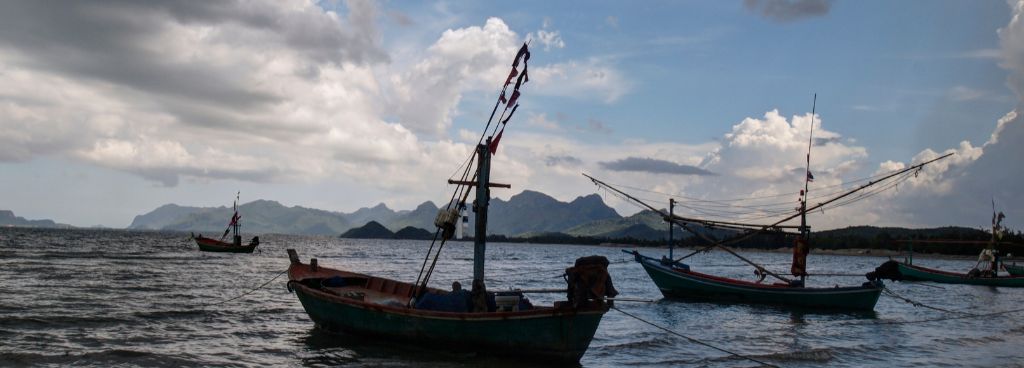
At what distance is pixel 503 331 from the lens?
53.0 ft

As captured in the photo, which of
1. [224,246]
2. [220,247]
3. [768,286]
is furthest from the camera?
[220,247]

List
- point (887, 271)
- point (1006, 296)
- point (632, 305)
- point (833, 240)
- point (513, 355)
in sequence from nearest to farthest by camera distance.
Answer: point (513, 355), point (632, 305), point (1006, 296), point (887, 271), point (833, 240)

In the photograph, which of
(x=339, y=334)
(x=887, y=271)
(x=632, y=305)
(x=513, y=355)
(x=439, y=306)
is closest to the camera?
(x=513, y=355)

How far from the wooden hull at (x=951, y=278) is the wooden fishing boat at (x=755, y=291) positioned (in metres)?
25.8

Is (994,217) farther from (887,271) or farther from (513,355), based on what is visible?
(513,355)

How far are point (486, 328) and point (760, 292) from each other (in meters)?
20.7

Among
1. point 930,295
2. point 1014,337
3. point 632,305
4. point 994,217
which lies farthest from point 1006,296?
point 632,305

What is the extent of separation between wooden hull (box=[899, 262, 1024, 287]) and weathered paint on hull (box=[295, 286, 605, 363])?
155 ft

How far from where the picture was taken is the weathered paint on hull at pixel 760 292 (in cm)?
3092

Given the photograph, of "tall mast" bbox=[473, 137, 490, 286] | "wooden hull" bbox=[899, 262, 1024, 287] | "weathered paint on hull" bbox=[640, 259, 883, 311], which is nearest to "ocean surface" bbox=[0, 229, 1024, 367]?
"weathered paint on hull" bbox=[640, 259, 883, 311]

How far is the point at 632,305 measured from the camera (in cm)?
3378

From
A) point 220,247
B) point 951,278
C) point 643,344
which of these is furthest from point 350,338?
point 220,247

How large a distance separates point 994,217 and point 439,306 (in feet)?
163

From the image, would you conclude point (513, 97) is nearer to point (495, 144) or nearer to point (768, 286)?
point (495, 144)
